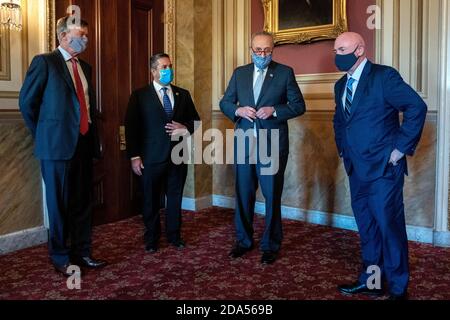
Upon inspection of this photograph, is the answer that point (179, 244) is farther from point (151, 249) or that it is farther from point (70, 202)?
point (70, 202)

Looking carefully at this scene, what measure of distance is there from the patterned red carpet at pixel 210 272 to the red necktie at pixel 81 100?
35.9 inches

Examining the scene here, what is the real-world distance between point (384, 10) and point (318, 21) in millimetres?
600

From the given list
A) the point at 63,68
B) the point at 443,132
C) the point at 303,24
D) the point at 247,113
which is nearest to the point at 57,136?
the point at 63,68

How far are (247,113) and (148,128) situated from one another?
2.48 feet

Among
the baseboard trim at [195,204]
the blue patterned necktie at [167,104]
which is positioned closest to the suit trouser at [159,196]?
the blue patterned necktie at [167,104]

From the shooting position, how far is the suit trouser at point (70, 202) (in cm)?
291

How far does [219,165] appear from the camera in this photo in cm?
513

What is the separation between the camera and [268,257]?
320 centimetres

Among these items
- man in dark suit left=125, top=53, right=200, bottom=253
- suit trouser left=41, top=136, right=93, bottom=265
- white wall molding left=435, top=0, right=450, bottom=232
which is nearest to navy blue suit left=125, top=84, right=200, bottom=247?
man in dark suit left=125, top=53, right=200, bottom=253

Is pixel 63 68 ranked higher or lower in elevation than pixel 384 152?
higher

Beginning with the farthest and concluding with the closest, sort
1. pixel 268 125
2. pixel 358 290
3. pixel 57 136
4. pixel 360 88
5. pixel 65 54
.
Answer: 1. pixel 268 125
2. pixel 65 54
3. pixel 57 136
4. pixel 358 290
5. pixel 360 88

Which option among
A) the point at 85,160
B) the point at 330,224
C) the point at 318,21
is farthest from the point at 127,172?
the point at 318,21

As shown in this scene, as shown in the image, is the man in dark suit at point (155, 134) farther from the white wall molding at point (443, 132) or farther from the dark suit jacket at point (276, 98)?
the white wall molding at point (443, 132)
